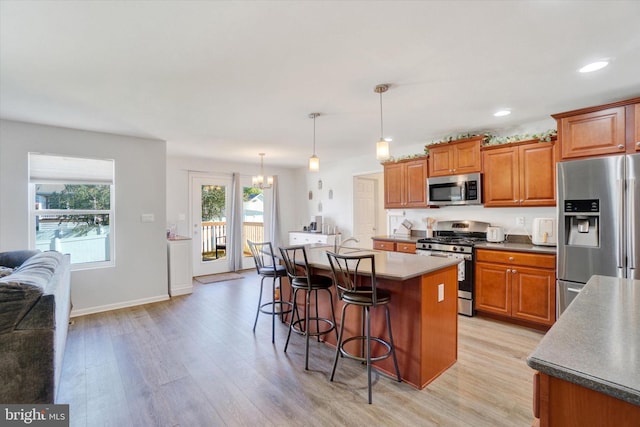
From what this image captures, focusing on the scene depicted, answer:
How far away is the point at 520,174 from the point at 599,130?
2.81 ft

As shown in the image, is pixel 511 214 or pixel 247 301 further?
pixel 247 301

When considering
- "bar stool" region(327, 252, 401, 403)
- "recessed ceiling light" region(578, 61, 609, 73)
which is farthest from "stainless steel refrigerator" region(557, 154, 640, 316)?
"bar stool" region(327, 252, 401, 403)

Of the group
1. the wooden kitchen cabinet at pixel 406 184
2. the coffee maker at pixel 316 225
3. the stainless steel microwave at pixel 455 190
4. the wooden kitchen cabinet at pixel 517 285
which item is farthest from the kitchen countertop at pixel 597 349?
the coffee maker at pixel 316 225

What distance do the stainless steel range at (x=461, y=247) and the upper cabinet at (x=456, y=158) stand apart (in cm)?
81

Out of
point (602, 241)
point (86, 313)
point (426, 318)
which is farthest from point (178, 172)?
point (602, 241)

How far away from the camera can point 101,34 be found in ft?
6.31

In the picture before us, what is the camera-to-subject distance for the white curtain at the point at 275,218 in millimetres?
7223

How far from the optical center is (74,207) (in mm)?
4137

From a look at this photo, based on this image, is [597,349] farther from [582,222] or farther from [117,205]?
[117,205]

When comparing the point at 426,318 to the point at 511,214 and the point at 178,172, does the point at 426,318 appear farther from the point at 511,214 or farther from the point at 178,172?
the point at 178,172

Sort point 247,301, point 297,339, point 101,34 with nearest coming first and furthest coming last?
point 101,34
point 297,339
point 247,301

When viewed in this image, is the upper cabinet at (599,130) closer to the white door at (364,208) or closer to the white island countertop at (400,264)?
the white island countertop at (400,264)

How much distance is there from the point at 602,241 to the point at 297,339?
3086 mm

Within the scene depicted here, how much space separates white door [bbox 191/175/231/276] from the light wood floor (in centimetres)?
281
